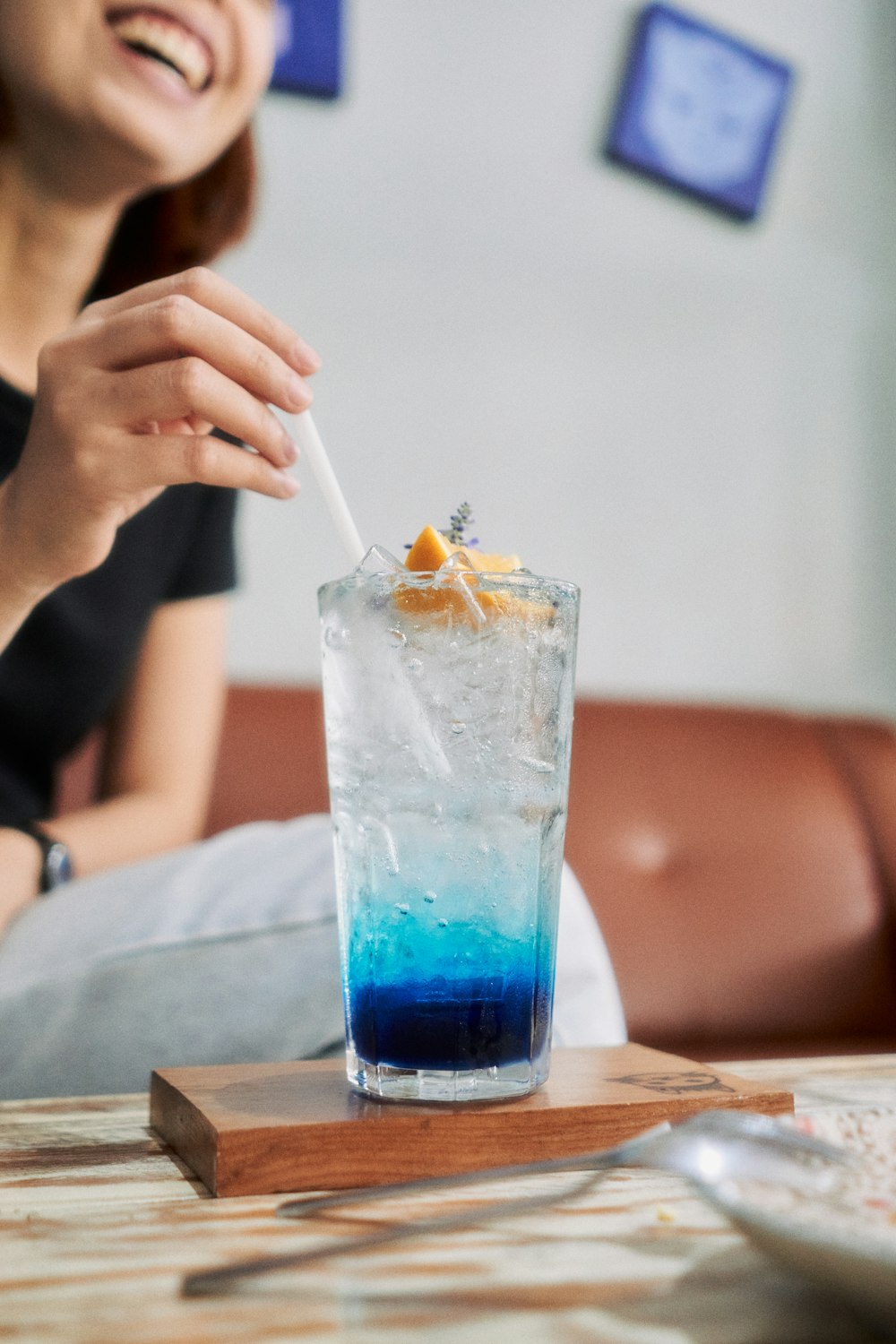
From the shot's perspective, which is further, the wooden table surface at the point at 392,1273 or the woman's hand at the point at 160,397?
the woman's hand at the point at 160,397

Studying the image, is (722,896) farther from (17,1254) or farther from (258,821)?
(17,1254)

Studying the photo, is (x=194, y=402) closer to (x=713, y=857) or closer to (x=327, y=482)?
(x=327, y=482)

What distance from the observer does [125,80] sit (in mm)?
1273

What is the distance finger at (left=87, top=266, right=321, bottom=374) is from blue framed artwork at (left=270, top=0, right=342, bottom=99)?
1.47 m

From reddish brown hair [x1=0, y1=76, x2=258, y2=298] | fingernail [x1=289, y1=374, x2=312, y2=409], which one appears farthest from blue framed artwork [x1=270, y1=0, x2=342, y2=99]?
fingernail [x1=289, y1=374, x2=312, y2=409]

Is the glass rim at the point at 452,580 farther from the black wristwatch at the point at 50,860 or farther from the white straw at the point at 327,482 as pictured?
the black wristwatch at the point at 50,860

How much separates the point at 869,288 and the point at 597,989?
6.26 feet

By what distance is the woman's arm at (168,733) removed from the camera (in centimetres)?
149

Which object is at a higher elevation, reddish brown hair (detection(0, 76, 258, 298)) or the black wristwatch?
reddish brown hair (detection(0, 76, 258, 298))

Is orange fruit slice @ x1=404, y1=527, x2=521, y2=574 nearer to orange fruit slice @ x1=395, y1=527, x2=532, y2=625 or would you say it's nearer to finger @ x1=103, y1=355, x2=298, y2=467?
orange fruit slice @ x1=395, y1=527, x2=532, y2=625

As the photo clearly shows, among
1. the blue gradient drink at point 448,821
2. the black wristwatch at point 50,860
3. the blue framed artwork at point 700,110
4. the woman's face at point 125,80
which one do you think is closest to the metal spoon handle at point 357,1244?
the blue gradient drink at point 448,821

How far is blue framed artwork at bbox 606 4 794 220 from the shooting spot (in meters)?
2.16

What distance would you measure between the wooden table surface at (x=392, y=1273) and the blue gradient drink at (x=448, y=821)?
91mm

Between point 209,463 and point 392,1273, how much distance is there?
51cm
